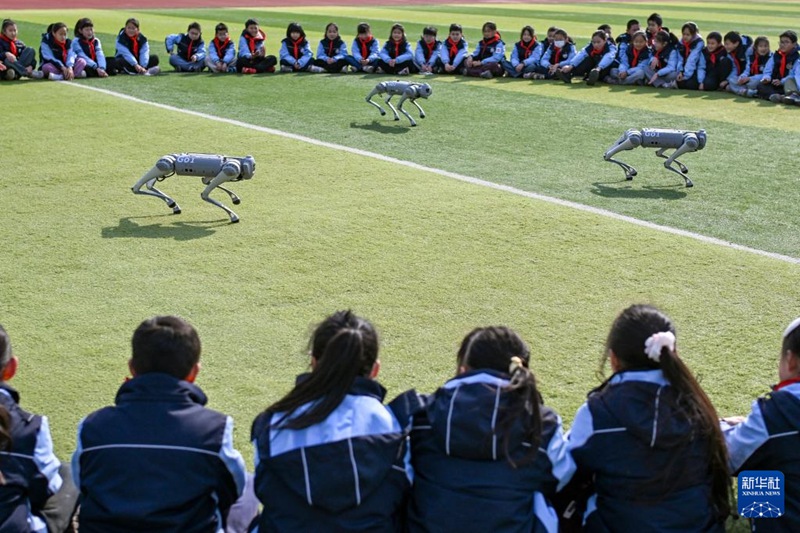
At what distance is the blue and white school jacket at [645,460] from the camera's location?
139 inches

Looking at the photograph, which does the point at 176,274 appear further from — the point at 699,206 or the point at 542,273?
the point at 699,206

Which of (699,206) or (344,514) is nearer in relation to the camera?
(344,514)

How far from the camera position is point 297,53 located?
688 inches

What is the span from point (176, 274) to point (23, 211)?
226 cm

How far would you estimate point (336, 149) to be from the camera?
1088 centimetres

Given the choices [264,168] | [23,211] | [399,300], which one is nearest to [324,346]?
[399,300]

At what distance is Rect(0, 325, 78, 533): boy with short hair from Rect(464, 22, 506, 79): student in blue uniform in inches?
557

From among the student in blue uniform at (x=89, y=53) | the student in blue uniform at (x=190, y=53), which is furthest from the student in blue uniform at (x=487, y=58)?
the student in blue uniform at (x=89, y=53)

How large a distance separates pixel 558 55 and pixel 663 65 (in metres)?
1.76

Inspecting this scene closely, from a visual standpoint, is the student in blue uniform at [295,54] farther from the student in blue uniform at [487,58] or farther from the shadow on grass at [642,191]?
the shadow on grass at [642,191]

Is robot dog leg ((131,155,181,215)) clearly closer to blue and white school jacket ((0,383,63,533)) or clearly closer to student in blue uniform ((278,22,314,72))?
blue and white school jacket ((0,383,63,533))

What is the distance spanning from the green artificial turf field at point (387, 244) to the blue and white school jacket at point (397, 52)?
3.95 m

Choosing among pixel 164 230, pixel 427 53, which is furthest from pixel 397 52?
pixel 164 230

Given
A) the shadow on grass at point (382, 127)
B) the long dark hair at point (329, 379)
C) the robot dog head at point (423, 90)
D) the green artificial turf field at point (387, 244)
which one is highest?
the robot dog head at point (423, 90)
